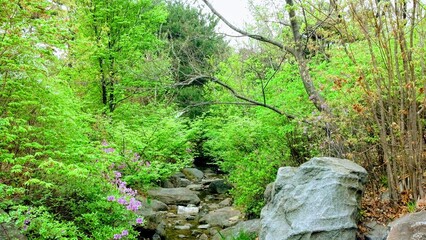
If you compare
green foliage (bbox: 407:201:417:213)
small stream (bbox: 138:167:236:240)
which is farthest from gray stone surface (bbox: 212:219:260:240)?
green foliage (bbox: 407:201:417:213)

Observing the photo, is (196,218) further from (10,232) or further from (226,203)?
(10,232)

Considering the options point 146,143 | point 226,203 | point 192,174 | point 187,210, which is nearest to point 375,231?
point 146,143

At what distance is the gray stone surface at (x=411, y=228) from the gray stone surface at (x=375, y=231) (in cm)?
62

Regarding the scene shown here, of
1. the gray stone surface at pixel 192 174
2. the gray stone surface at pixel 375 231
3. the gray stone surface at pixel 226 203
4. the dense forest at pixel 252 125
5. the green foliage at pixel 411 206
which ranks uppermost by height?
the dense forest at pixel 252 125

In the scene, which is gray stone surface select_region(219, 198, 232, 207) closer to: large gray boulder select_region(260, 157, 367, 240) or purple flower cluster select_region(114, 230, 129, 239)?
large gray boulder select_region(260, 157, 367, 240)

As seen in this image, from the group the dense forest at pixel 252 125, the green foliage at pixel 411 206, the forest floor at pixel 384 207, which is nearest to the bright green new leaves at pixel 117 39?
the dense forest at pixel 252 125

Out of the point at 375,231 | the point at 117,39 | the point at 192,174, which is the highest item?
the point at 117,39

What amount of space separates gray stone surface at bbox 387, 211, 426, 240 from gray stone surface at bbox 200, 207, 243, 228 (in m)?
5.08

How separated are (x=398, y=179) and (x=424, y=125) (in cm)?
101

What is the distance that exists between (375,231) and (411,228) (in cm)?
106

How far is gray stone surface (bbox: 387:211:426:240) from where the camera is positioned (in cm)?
360

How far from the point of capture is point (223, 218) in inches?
361

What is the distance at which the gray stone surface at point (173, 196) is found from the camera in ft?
36.6

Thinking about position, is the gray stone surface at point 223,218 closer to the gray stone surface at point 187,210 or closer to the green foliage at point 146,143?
the gray stone surface at point 187,210
